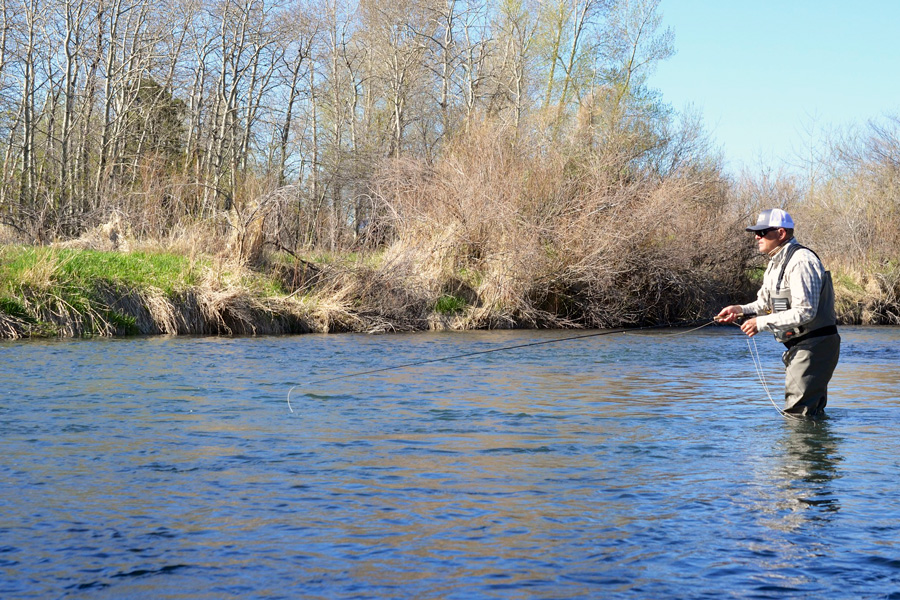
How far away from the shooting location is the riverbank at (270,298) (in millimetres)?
15609

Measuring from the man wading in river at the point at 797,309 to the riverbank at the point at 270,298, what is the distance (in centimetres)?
1047

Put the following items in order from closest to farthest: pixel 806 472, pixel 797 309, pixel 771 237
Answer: pixel 806 472 < pixel 797 309 < pixel 771 237

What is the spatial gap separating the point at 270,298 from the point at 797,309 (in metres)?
12.0

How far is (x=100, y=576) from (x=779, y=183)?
2651cm

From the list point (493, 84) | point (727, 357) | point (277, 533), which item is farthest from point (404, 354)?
point (493, 84)

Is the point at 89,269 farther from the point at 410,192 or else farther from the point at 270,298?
the point at 410,192

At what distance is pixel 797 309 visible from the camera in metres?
7.23

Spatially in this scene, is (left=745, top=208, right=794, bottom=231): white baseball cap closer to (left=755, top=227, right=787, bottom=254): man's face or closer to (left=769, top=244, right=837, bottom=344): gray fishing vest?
(left=755, top=227, right=787, bottom=254): man's face

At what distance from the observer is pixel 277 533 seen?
4.78 metres

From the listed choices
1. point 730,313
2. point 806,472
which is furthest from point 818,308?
Answer: point 806,472

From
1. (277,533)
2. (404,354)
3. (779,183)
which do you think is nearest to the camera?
(277,533)

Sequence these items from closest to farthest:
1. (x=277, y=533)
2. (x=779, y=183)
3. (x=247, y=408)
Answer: (x=277, y=533) → (x=247, y=408) → (x=779, y=183)

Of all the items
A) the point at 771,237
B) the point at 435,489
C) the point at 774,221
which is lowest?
the point at 435,489

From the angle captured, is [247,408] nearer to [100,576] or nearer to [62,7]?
[100,576]
